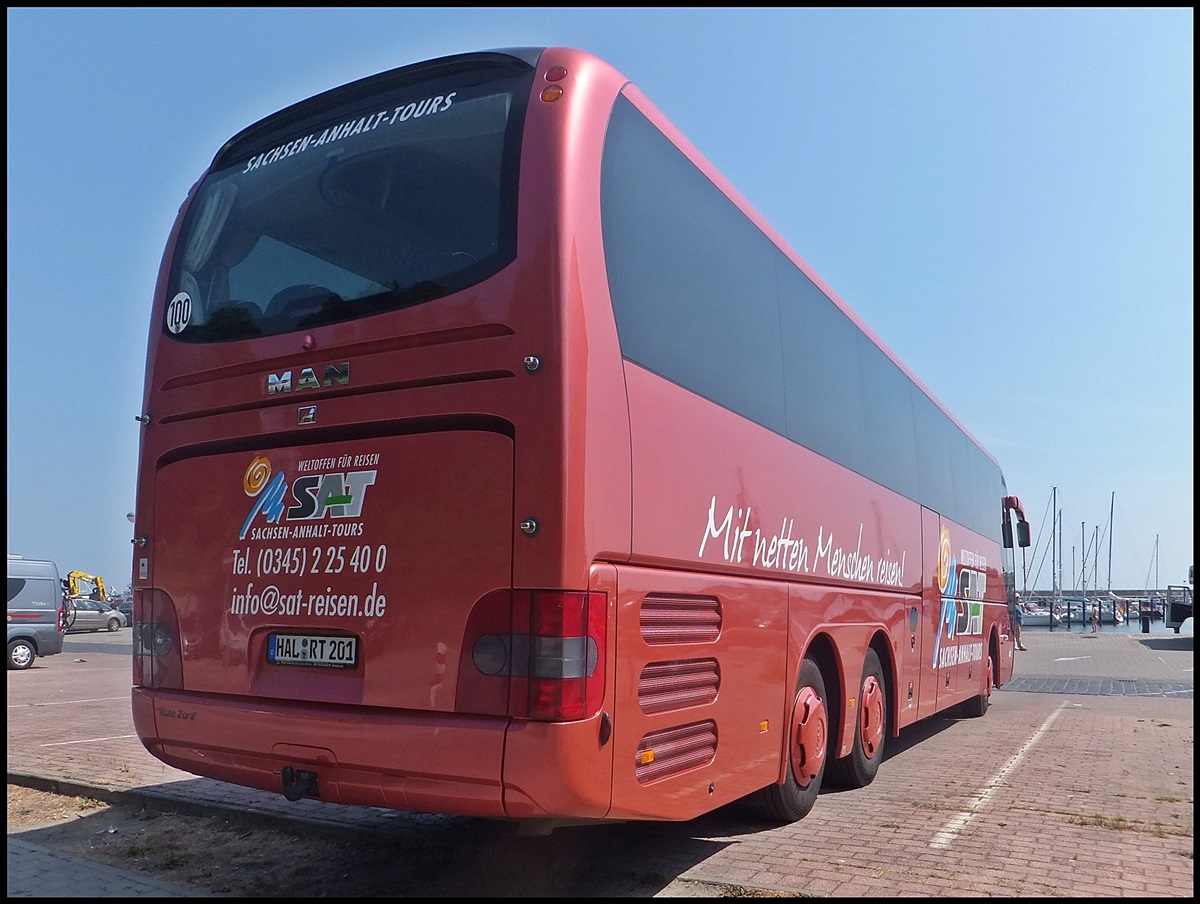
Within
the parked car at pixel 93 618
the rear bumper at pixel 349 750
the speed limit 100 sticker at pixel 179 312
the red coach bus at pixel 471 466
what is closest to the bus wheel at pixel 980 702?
the red coach bus at pixel 471 466

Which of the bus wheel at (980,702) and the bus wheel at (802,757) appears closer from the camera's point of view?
the bus wheel at (802,757)

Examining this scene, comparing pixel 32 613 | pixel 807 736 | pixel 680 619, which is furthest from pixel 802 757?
pixel 32 613

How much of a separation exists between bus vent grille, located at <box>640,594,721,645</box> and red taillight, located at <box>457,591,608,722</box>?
1.39ft

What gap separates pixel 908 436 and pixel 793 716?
439 cm

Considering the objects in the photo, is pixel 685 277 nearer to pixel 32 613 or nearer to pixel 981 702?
pixel 981 702

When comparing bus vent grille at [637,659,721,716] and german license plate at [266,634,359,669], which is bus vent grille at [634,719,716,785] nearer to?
bus vent grille at [637,659,721,716]

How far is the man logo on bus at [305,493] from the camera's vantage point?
A: 4.66 meters

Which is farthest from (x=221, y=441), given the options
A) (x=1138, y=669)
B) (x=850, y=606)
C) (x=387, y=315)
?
(x=1138, y=669)

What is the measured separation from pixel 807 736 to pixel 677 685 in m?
2.04

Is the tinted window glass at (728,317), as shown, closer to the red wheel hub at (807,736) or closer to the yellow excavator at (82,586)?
the red wheel hub at (807,736)

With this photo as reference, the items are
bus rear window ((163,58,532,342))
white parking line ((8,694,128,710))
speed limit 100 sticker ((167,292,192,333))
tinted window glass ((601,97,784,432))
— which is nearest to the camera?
bus rear window ((163,58,532,342))

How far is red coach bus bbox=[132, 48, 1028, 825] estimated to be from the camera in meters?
4.19

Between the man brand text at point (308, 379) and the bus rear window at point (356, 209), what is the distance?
0.76 ft

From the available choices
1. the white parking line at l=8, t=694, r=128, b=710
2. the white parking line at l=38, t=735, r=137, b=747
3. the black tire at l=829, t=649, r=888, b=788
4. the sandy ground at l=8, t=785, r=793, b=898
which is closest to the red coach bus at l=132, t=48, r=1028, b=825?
the sandy ground at l=8, t=785, r=793, b=898
